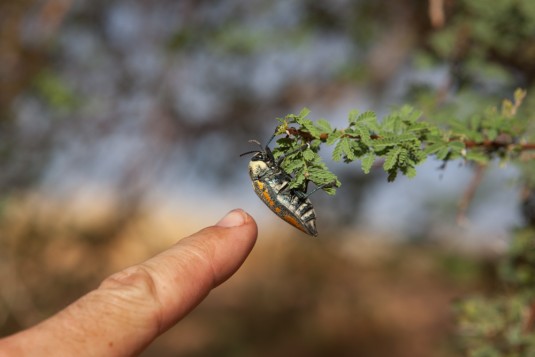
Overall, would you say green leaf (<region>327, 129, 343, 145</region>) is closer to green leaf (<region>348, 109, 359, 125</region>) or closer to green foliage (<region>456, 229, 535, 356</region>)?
green leaf (<region>348, 109, 359, 125</region>)

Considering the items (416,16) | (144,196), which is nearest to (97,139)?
(144,196)

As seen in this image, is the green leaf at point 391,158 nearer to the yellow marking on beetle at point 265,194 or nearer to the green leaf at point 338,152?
the green leaf at point 338,152

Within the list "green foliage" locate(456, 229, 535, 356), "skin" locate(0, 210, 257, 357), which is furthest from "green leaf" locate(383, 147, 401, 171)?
"green foliage" locate(456, 229, 535, 356)

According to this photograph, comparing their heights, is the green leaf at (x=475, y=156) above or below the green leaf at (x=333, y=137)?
above

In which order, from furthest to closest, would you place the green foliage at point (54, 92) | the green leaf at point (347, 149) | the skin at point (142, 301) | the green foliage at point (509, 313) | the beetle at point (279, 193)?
the green foliage at point (54, 92)
the green foliage at point (509, 313)
the beetle at point (279, 193)
the skin at point (142, 301)
the green leaf at point (347, 149)

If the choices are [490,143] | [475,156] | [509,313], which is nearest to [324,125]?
[475,156]

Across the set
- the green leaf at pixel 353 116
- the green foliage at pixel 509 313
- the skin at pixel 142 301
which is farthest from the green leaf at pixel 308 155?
the green foliage at pixel 509 313

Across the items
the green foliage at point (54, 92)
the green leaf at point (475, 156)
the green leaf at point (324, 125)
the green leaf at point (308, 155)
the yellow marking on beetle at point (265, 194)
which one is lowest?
the yellow marking on beetle at point (265, 194)
